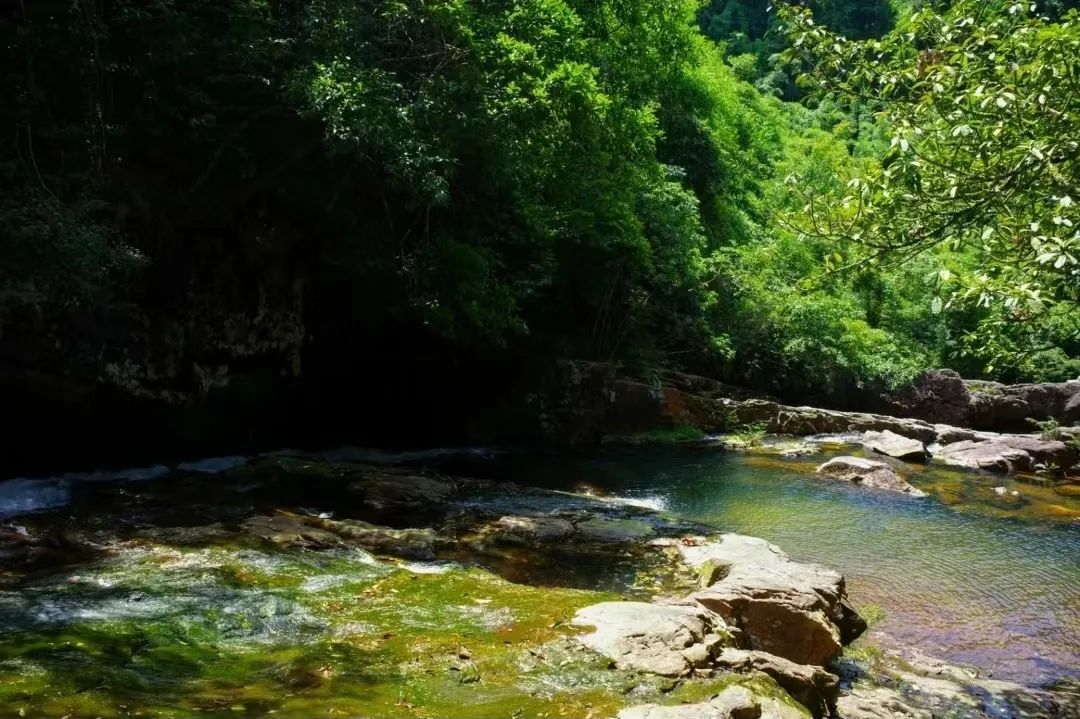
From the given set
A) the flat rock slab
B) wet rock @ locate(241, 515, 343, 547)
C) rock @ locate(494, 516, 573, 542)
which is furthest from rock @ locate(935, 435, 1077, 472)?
the flat rock slab

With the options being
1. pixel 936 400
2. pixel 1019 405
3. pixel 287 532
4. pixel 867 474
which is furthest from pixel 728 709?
pixel 1019 405

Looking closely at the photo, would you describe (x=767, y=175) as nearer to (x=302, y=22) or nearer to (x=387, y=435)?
(x=387, y=435)

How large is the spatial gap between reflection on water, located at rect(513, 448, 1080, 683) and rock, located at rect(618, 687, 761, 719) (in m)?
3.91

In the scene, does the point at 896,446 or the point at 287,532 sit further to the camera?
the point at 896,446

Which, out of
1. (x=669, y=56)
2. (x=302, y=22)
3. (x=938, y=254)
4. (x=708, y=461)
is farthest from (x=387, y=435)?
(x=938, y=254)

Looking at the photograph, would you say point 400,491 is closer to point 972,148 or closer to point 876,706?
point 876,706

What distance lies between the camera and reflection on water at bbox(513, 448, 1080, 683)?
27.1 feet

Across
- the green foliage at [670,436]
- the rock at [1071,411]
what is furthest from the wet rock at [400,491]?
the rock at [1071,411]

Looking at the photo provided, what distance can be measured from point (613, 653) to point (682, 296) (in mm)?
19045

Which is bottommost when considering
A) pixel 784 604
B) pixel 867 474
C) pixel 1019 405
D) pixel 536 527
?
pixel 867 474

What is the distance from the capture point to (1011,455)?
61.6 ft

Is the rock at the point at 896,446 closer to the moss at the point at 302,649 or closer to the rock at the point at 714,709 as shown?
the moss at the point at 302,649

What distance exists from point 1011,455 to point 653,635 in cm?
1649

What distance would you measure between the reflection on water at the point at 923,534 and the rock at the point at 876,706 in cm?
158
